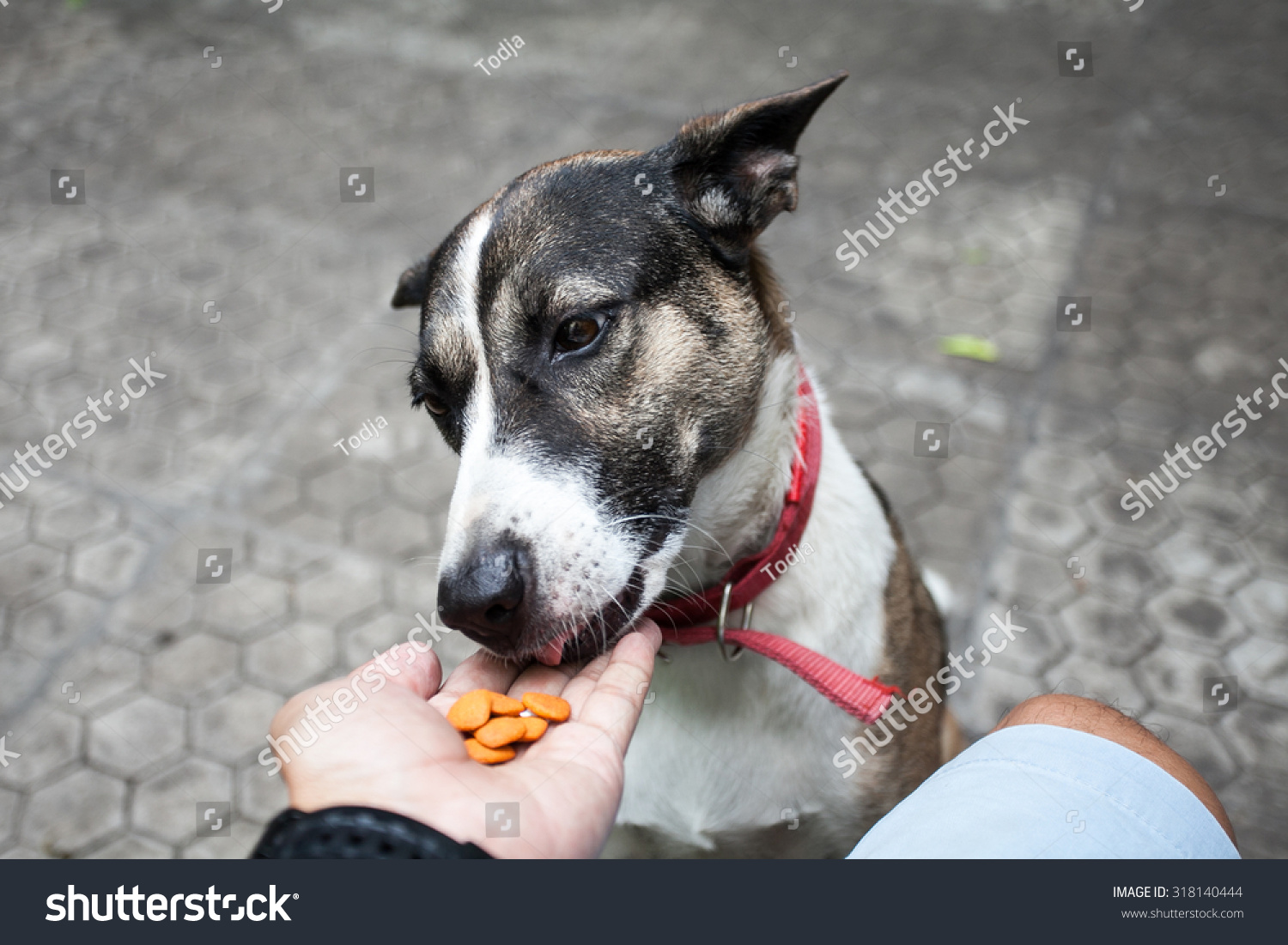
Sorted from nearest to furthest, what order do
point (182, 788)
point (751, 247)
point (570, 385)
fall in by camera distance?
point (570, 385) → point (751, 247) → point (182, 788)

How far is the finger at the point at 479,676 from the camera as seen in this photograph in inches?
86.3

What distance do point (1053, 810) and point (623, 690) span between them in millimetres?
910

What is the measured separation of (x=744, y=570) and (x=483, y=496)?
76 cm

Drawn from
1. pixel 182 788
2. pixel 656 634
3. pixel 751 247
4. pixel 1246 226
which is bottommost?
pixel 182 788

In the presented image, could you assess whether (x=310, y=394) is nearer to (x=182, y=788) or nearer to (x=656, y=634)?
(x=182, y=788)

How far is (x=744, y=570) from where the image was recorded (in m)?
2.44

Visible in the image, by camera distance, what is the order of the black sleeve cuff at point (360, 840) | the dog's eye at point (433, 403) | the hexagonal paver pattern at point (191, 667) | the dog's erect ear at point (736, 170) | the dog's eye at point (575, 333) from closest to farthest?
the black sleeve cuff at point (360, 840) < the dog's eye at point (575, 333) < the dog's erect ear at point (736, 170) < the dog's eye at point (433, 403) < the hexagonal paver pattern at point (191, 667)

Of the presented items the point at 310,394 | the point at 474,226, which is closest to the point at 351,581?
the point at 310,394

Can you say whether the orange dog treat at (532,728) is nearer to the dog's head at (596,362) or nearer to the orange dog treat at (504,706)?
the orange dog treat at (504,706)

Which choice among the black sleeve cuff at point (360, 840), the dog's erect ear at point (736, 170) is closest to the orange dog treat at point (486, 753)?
the black sleeve cuff at point (360, 840)

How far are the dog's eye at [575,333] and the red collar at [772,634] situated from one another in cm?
65

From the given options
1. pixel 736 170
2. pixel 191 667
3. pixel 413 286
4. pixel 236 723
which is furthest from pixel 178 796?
pixel 736 170

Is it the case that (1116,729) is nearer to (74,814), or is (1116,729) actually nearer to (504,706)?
(504,706)

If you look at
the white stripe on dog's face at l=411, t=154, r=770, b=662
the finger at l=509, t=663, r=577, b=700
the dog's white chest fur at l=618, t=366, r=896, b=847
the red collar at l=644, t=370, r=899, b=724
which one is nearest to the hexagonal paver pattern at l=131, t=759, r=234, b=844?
the dog's white chest fur at l=618, t=366, r=896, b=847
